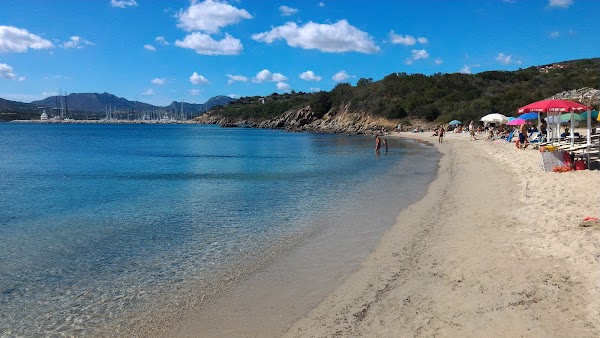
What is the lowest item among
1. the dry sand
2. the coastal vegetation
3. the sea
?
the sea

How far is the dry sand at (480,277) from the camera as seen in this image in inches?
208

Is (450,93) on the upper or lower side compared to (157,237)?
upper

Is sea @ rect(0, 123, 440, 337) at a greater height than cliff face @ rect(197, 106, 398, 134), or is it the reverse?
cliff face @ rect(197, 106, 398, 134)

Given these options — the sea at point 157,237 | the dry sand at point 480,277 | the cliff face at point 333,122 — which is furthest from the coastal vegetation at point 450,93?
the dry sand at point 480,277

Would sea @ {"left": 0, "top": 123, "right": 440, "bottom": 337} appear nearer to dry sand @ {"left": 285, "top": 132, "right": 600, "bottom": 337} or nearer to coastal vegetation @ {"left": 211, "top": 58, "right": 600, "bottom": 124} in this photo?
Result: dry sand @ {"left": 285, "top": 132, "right": 600, "bottom": 337}

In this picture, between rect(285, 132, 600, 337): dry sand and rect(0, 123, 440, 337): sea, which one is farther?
rect(0, 123, 440, 337): sea

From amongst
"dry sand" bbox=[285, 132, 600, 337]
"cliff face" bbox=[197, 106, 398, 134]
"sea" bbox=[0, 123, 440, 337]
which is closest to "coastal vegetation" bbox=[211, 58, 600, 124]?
"cliff face" bbox=[197, 106, 398, 134]

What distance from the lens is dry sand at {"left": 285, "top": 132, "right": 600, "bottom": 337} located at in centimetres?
528

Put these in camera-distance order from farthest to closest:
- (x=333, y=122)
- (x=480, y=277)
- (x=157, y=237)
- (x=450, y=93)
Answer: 1. (x=333, y=122)
2. (x=450, y=93)
3. (x=157, y=237)
4. (x=480, y=277)

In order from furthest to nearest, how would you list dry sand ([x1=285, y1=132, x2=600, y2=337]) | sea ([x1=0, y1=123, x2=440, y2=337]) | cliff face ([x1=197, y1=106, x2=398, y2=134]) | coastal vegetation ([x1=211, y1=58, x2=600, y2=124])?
cliff face ([x1=197, y1=106, x2=398, y2=134]), coastal vegetation ([x1=211, y1=58, x2=600, y2=124]), sea ([x1=0, y1=123, x2=440, y2=337]), dry sand ([x1=285, y1=132, x2=600, y2=337])

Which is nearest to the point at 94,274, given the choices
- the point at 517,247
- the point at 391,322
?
the point at 391,322

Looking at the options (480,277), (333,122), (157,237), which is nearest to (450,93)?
(333,122)

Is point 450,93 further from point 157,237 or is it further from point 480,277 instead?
point 480,277

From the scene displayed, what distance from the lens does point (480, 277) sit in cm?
674
